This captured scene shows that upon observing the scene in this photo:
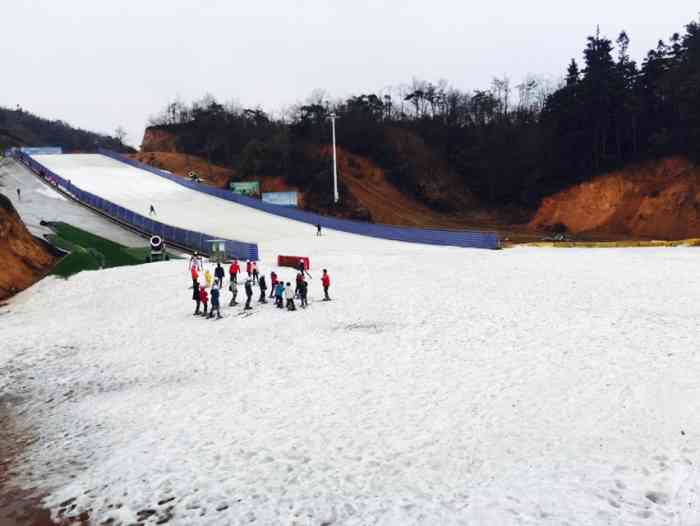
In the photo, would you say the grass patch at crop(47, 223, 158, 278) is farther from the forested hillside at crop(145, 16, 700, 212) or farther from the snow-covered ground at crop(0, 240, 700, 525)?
the forested hillside at crop(145, 16, 700, 212)

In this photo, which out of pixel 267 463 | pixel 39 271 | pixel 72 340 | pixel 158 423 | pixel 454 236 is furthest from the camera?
pixel 454 236

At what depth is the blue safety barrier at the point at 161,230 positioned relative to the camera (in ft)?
123

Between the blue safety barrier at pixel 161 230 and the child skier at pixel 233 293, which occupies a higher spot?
the blue safety barrier at pixel 161 230

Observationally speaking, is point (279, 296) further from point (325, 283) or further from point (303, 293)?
point (325, 283)

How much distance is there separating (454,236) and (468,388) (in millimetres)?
28651

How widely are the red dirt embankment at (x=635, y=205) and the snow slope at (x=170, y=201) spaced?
97.0ft

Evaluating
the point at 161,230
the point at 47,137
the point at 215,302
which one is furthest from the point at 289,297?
the point at 47,137

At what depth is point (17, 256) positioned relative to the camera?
33875mm

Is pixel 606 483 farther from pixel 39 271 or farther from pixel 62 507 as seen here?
pixel 39 271

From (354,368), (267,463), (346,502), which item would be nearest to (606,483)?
(346,502)

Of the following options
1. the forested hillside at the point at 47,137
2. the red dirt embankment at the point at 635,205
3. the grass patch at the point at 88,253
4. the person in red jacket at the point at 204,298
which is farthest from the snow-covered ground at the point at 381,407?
the forested hillside at the point at 47,137

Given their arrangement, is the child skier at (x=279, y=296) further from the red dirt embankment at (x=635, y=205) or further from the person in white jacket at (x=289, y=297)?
the red dirt embankment at (x=635, y=205)

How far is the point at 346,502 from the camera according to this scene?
9.24m

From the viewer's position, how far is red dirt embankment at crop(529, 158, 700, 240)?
5625cm
